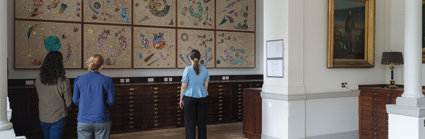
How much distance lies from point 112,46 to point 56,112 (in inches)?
107

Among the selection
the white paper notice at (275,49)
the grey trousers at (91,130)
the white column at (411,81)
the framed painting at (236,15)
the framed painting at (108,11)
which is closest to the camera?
the grey trousers at (91,130)

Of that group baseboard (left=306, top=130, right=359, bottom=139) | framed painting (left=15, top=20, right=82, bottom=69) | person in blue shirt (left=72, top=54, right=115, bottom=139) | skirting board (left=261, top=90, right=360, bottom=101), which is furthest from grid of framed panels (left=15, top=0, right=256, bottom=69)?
person in blue shirt (left=72, top=54, right=115, bottom=139)

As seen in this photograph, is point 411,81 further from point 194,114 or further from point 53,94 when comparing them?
point 53,94

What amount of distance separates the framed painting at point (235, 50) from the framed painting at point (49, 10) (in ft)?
10.3

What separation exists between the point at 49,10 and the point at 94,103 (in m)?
3.72

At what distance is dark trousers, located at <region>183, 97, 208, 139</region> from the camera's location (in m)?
5.21

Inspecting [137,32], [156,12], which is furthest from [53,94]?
[156,12]

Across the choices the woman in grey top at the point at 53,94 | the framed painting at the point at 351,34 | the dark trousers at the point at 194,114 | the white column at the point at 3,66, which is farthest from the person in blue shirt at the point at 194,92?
the white column at the point at 3,66

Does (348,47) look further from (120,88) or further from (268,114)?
(120,88)

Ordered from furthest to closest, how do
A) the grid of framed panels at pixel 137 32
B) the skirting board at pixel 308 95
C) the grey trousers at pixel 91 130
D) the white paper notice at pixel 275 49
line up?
the grid of framed panels at pixel 137 32 → the white paper notice at pixel 275 49 → the skirting board at pixel 308 95 → the grey trousers at pixel 91 130

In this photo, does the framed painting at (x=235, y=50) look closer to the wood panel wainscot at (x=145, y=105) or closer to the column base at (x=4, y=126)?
the wood panel wainscot at (x=145, y=105)

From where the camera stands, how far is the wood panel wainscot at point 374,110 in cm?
571

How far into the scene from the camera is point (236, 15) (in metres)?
8.67

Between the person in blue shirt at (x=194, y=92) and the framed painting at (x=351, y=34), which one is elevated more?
the framed painting at (x=351, y=34)
